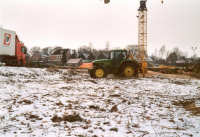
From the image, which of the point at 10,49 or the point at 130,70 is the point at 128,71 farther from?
the point at 10,49

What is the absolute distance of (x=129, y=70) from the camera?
13.1 meters

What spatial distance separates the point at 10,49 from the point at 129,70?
14739 millimetres

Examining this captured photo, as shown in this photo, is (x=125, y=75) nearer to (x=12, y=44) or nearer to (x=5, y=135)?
(x=5, y=135)

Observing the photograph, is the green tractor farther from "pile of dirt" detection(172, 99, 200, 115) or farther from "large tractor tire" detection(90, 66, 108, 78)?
"pile of dirt" detection(172, 99, 200, 115)

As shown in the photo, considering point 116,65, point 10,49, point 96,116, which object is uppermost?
point 10,49

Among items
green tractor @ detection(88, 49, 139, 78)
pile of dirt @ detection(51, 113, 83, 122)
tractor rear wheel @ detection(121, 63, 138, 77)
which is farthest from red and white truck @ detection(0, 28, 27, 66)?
pile of dirt @ detection(51, 113, 83, 122)

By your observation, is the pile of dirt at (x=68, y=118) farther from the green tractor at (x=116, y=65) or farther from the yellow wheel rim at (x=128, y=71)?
the yellow wheel rim at (x=128, y=71)

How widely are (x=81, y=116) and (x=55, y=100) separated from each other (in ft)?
6.11

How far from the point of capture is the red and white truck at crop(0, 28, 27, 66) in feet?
61.0

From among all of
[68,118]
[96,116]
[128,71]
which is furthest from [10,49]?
[96,116]

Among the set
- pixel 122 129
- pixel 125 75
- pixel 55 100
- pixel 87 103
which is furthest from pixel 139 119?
pixel 125 75

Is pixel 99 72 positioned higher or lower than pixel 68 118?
higher

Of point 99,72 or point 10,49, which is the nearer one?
point 99,72

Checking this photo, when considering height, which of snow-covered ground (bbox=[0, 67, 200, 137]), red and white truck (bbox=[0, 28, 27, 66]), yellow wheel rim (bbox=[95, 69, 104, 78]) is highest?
red and white truck (bbox=[0, 28, 27, 66])
